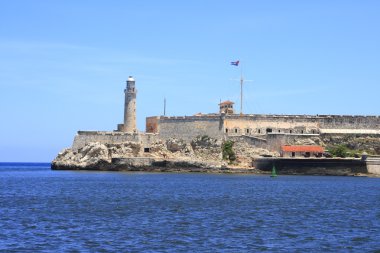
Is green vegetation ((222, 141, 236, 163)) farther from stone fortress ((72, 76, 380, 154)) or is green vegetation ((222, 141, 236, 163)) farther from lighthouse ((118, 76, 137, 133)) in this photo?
lighthouse ((118, 76, 137, 133))

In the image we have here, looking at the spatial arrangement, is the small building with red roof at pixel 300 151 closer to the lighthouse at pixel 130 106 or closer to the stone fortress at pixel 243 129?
the stone fortress at pixel 243 129

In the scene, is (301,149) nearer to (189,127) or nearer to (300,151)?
(300,151)

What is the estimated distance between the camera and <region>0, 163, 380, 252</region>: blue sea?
2134 centimetres

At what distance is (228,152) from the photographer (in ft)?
238

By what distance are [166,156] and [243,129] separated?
8.88 metres

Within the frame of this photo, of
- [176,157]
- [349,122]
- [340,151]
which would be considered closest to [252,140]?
[176,157]

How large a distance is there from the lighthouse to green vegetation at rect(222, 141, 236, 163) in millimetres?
10246

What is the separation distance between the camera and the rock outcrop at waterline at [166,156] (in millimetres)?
72188

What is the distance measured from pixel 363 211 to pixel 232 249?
1373 centimetres

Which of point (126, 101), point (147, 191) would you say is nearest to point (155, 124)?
point (126, 101)

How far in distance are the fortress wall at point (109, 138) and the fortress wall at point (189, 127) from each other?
64.4 inches

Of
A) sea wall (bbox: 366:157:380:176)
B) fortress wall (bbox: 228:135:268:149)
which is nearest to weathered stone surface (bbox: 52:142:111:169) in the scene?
fortress wall (bbox: 228:135:268:149)

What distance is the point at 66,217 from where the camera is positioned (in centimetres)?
2812

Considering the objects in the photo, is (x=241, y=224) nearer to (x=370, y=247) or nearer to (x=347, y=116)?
(x=370, y=247)
